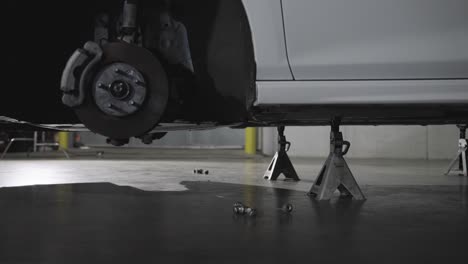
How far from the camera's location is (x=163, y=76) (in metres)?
1.69

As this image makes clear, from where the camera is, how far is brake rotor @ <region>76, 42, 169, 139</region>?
5.46ft

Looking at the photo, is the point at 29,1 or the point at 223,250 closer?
the point at 223,250

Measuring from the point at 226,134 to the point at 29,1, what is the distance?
11963 mm

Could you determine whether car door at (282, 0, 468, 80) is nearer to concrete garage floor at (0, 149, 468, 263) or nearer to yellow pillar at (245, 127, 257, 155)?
concrete garage floor at (0, 149, 468, 263)

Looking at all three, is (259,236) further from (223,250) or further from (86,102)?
(86,102)

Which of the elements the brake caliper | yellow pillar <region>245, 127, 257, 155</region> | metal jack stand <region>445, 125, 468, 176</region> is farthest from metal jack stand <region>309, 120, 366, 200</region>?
yellow pillar <region>245, 127, 257, 155</region>

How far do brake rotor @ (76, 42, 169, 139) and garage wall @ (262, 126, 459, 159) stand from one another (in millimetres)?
7451

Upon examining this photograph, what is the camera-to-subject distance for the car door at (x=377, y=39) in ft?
4.75

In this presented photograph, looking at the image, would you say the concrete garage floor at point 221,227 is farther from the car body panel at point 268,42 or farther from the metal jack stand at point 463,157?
the metal jack stand at point 463,157

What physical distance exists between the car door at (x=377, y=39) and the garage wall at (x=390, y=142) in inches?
290

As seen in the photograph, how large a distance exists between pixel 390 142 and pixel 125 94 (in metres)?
7.58

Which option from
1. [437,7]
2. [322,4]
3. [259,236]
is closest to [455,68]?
[437,7]

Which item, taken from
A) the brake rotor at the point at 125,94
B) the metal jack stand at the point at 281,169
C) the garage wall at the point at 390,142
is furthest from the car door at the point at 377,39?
the garage wall at the point at 390,142

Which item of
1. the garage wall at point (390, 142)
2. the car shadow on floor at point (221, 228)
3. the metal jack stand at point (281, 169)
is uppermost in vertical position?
the garage wall at point (390, 142)
